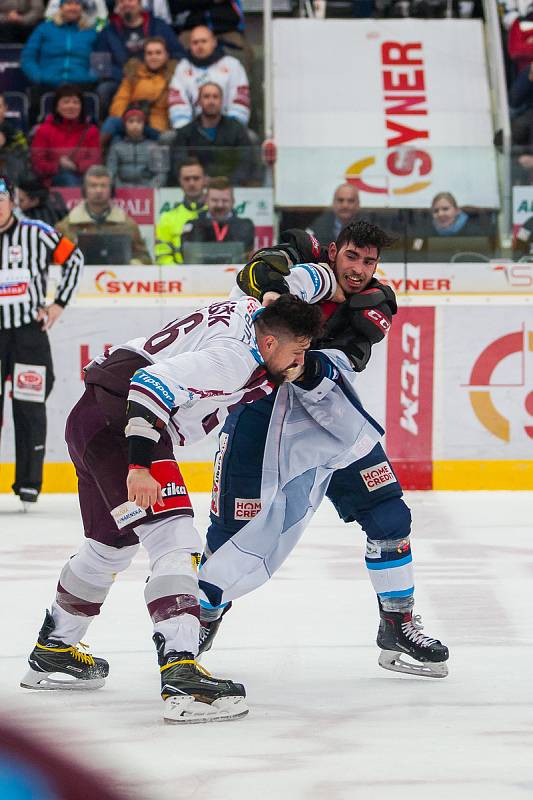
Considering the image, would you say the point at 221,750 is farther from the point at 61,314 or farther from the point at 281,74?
the point at 281,74

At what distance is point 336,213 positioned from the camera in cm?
739

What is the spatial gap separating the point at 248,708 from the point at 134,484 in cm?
63

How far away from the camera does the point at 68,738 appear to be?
9.45 feet

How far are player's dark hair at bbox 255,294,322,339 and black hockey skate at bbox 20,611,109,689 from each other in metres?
0.98

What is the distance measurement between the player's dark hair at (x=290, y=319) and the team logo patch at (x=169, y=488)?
38 cm

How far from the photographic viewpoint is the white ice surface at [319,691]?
252cm

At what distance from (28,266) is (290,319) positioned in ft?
13.2

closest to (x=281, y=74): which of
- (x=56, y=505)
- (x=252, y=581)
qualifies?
(x=56, y=505)

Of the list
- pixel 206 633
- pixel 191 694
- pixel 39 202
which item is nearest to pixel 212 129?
pixel 39 202

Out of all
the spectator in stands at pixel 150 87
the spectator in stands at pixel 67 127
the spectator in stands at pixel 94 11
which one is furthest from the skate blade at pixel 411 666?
the spectator in stands at pixel 94 11

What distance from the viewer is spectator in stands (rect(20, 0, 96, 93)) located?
1084 cm

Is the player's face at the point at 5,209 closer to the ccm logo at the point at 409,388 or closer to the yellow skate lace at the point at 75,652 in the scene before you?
the ccm logo at the point at 409,388

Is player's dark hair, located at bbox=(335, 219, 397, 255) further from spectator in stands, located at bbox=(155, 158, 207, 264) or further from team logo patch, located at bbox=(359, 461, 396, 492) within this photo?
spectator in stands, located at bbox=(155, 158, 207, 264)

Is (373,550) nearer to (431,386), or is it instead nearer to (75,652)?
(75,652)
